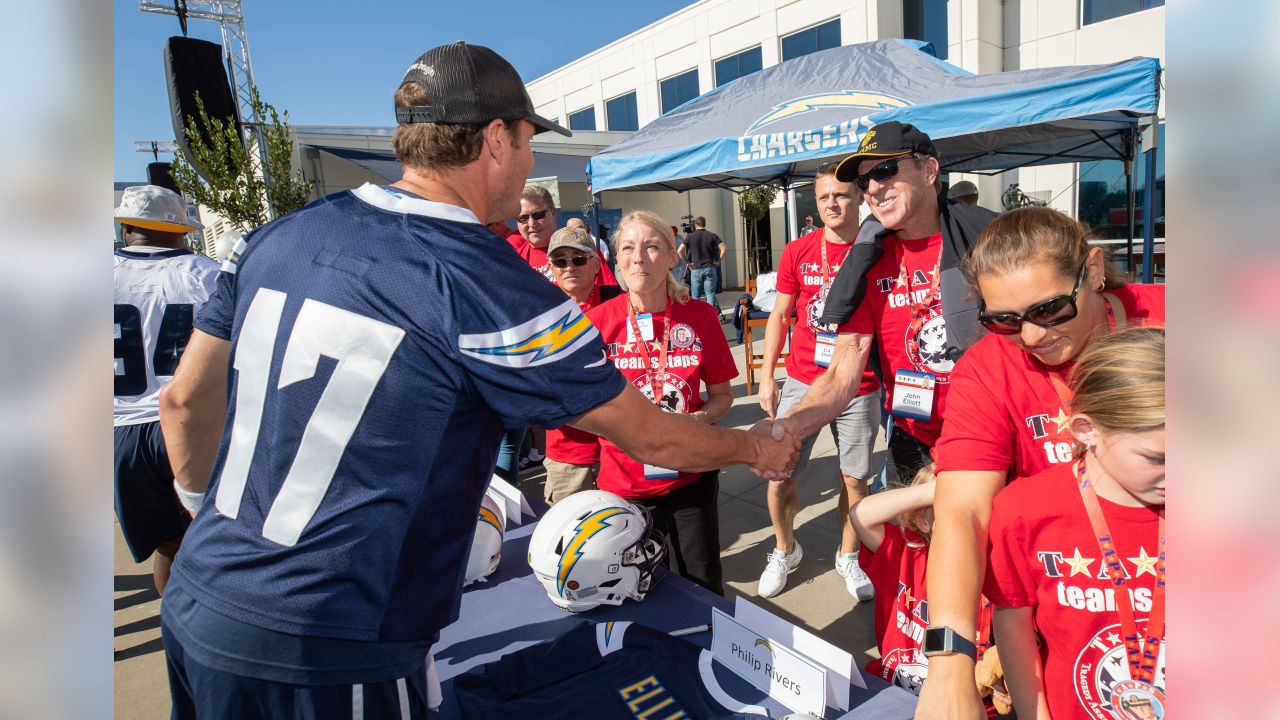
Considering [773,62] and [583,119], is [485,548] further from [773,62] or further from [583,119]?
[583,119]

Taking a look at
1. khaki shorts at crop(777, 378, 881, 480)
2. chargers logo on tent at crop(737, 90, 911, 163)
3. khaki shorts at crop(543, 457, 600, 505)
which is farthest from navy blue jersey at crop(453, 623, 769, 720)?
chargers logo on tent at crop(737, 90, 911, 163)

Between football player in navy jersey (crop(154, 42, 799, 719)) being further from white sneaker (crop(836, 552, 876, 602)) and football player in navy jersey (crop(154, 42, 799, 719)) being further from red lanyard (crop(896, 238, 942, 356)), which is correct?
white sneaker (crop(836, 552, 876, 602))

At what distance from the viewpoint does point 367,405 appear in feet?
4.12

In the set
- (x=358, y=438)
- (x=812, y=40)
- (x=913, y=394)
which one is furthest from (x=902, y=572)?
(x=812, y=40)

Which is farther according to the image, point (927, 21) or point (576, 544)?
point (927, 21)

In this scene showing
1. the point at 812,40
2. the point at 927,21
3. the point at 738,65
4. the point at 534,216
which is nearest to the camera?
the point at 534,216

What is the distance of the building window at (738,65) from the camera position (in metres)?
20.2

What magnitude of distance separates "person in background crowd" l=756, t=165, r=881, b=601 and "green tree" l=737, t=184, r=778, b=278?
1369cm

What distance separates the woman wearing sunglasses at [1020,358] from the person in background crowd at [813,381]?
5.75 ft

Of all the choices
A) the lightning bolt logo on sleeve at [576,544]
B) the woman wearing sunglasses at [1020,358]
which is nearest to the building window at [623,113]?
the lightning bolt logo on sleeve at [576,544]

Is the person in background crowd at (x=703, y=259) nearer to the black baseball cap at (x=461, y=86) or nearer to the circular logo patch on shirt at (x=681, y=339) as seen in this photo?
the circular logo patch on shirt at (x=681, y=339)

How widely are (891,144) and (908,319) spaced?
2.42 feet

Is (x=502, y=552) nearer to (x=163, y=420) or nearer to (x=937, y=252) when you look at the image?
(x=163, y=420)

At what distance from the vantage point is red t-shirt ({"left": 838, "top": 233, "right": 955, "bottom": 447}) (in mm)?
2809
